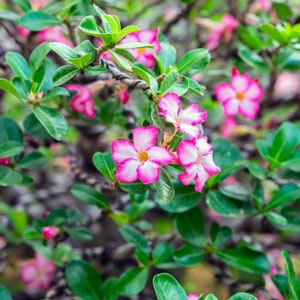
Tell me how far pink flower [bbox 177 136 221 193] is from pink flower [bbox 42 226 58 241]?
0.31 meters


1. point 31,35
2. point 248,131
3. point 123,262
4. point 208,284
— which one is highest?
point 31,35

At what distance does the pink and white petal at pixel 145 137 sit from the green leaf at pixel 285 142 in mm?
310

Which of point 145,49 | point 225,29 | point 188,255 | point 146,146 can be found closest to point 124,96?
point 145,49

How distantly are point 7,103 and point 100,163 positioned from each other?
0.95 metres

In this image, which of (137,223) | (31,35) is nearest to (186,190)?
(137,223)

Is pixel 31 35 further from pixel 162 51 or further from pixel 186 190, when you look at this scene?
pixel 186 190

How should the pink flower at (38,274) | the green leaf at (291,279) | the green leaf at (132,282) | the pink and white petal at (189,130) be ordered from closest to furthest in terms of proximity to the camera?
1. the pink and white petal at (189,130)
2. the green leaf at (291,279)
3. the green leaf at (132,282)
4. the pink flower at (38,274)

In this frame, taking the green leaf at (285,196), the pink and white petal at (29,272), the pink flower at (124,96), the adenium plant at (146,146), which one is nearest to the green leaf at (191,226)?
the adenium plant at (146,146)

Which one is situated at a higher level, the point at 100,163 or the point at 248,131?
the point at 100,163

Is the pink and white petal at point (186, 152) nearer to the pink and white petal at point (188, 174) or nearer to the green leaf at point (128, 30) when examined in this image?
the pink and white petal at point (188, 174)

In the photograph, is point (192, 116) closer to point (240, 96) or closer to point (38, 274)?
point (240, 96)

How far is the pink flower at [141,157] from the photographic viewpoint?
0.63 m

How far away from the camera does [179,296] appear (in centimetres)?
63

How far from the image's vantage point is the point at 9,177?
79 cm
